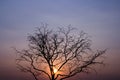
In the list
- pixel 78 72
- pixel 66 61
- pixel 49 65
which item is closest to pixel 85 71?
pixel 78 72

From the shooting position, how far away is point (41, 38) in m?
28.3

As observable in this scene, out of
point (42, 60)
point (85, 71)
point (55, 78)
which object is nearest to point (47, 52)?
point (42, 60)

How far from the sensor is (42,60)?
28156 millimetres

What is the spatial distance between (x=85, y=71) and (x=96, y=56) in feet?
7.62

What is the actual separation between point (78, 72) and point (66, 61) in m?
2.17

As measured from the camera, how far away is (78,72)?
2847 centimetres

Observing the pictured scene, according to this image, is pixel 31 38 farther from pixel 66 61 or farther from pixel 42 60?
pixel 66 61

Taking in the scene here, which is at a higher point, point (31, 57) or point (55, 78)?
point (31, 57)

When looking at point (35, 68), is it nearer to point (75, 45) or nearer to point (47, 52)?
point (47, 52)

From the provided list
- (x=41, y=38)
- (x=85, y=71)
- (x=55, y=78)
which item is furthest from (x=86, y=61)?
(x=41, y=38)

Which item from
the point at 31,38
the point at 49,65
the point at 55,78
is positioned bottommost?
the point at 55,78

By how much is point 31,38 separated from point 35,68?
12.4ft

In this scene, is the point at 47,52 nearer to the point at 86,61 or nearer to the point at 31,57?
the point at 31,57

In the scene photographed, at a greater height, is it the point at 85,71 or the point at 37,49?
the point at 37,49
